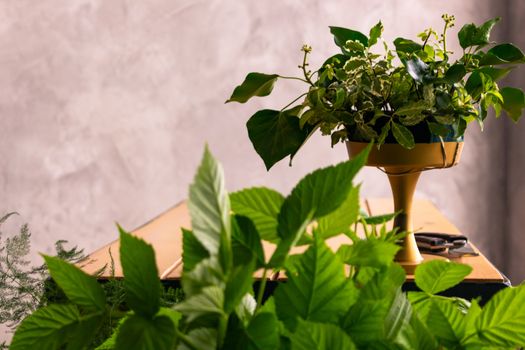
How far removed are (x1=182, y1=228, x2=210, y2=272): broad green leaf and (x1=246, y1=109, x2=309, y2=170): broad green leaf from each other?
36.5 inches

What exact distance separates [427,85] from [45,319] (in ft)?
3.68

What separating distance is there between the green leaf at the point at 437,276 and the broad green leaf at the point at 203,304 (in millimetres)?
123

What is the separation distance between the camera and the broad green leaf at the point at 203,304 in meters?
0.20

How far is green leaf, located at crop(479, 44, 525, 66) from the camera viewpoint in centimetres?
127

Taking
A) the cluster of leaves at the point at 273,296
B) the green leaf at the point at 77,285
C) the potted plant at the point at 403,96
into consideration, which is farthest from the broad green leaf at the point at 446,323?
the potted plant at the point at 403,96

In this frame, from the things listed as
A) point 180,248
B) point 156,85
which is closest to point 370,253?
point 180,248

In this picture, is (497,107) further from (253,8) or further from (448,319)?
(253,8)

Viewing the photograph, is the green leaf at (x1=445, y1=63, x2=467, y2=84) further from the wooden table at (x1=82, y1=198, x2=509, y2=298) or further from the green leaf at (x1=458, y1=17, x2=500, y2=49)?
the wooden table at (x1=82, y1=198, x2=509, y2=298)

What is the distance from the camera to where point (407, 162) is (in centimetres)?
144

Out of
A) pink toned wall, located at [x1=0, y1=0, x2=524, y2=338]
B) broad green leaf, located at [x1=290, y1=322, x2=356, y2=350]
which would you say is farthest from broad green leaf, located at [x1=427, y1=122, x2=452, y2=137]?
pink toned wall, located at [x1=0, y1=0, x2=524, y2=338]

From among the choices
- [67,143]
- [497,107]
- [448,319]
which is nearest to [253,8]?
[67,143]

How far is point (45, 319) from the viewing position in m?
0.25

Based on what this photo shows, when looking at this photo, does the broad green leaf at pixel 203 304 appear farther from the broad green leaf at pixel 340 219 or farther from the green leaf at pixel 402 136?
the green leaf at pixel 402 136

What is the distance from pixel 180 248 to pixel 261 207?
167 centimetres
